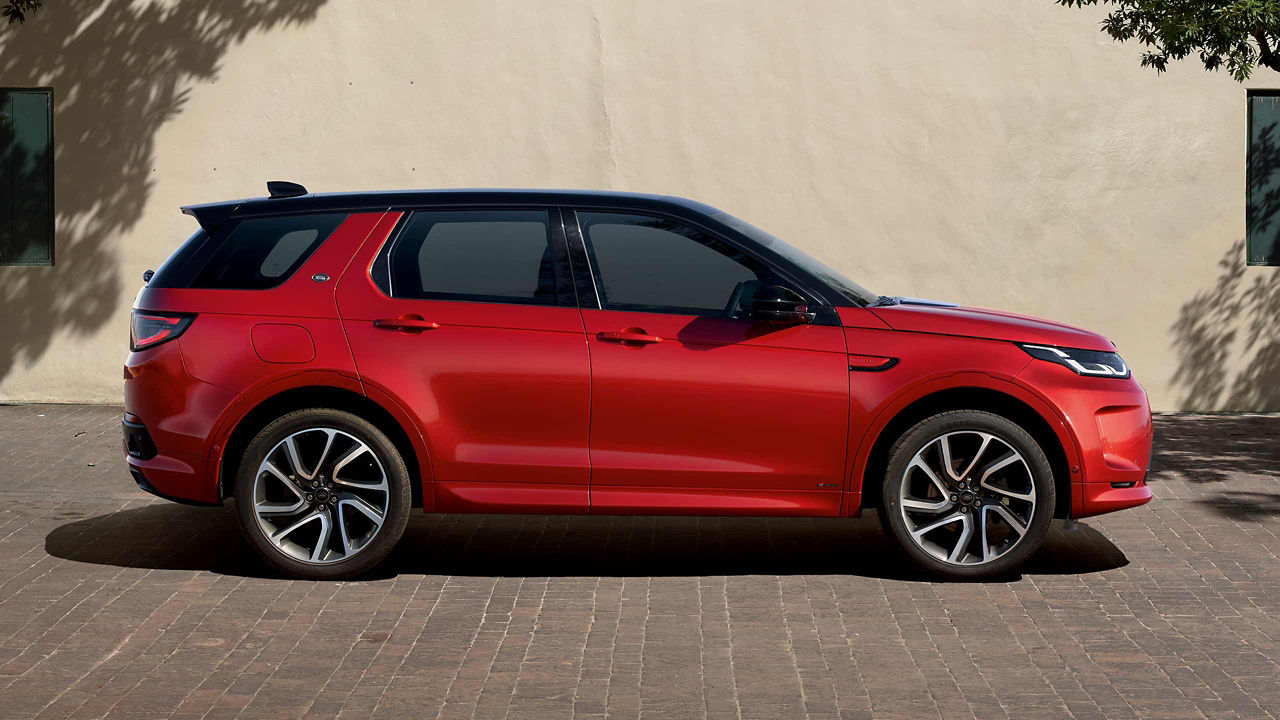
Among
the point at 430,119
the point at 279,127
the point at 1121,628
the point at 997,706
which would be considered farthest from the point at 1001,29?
the point at 997,706

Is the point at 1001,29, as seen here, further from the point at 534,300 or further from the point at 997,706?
the point at 997,706

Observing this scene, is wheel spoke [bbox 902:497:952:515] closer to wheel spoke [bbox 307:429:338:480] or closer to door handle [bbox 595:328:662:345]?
door handle [bbox 595:328:662:345]

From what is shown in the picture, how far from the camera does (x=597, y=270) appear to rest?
7.02m

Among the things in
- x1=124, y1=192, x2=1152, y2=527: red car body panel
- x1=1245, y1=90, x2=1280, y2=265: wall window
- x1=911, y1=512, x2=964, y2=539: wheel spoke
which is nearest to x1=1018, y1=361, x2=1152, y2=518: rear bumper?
x1=124, y1=192, x2=1152, y2=527: red car body panel

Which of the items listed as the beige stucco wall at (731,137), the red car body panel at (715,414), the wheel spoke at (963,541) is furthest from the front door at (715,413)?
the beige stucco wall at (731,137)

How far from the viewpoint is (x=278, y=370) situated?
693cm

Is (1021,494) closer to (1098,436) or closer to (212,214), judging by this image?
(1098,436)

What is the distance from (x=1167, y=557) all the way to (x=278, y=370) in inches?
169

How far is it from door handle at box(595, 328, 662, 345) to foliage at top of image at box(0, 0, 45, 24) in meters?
8.02

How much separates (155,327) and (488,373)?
160 cm

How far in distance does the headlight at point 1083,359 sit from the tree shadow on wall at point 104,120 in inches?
321

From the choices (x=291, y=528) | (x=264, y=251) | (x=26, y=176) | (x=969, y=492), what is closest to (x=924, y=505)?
(x=969, y=492)

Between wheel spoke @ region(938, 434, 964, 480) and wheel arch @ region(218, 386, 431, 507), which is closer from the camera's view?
wheel spoke @ region(938, 434, 964, 480)

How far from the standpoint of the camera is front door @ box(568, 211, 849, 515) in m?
6.79
